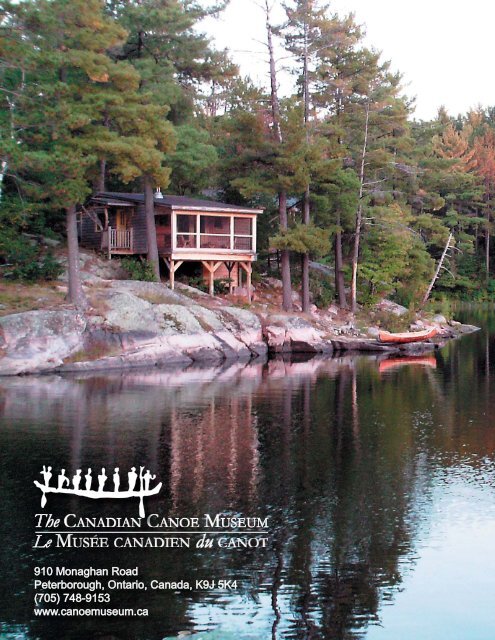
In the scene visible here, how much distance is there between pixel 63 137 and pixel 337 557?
22157 millimetres

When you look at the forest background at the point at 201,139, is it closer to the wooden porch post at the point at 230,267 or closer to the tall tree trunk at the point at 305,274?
the tall tree trunk at the point at 305,274

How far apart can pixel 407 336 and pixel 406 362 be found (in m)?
5.60

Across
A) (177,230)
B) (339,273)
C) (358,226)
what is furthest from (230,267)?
(358,226)

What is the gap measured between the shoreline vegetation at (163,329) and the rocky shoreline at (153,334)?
0.12 ft

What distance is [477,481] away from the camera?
52.7ft

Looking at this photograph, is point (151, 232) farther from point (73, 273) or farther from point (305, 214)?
point (305, 214)

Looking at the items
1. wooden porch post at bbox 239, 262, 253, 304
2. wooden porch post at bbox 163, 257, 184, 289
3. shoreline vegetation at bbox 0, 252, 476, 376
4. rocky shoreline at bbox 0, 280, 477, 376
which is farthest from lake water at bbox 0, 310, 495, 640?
wooden porch post at bbox 239, 262, 253, 304

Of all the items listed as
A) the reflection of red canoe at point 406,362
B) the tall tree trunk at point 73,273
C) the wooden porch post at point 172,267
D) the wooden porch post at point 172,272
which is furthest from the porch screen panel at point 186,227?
the reflection of red canoe at point 406,362

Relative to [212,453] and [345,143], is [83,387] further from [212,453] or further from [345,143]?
[345,143]

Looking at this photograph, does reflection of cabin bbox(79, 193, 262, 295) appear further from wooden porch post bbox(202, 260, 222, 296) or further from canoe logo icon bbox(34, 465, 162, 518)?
Result: canoe logo icon bbox(34, 465, 162, 518)

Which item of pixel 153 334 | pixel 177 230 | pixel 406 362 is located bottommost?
pixel 406 362

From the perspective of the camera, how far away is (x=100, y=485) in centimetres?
1502

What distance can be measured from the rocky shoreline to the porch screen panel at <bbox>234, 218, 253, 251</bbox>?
3919mm

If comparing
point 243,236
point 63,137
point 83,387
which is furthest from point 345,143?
point 83,387
